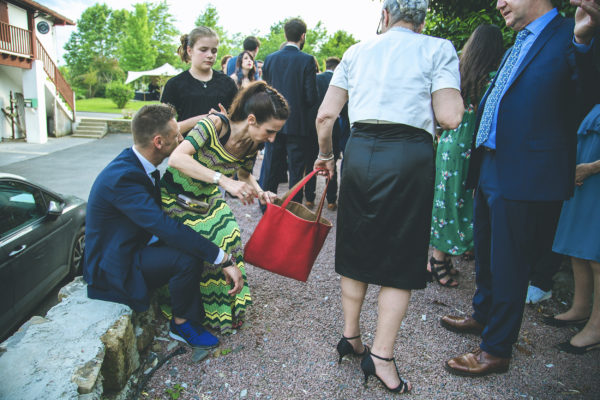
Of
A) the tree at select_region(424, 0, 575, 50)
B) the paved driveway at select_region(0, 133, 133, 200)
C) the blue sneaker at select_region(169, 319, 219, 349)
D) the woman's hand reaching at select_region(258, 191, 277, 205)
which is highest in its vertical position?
the tree at select_region(424, 0, 575, 50)

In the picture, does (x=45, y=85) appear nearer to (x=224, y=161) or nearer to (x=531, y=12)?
(x=224, y=161)

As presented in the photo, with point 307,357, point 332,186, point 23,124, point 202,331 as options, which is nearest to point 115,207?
point 202,331

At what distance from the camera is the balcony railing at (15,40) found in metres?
Answer: 15.2

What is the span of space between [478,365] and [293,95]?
152 inches

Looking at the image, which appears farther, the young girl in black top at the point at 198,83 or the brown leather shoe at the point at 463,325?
the young girl in black top at the point at 198,83

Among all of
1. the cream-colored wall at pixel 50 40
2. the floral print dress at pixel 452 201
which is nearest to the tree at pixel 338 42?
the cream-colored wall at pixel 50 40

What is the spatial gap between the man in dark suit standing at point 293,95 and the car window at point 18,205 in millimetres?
2619

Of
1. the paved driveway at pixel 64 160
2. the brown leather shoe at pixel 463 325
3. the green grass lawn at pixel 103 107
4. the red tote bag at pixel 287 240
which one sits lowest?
the paved driveway at pixel 64 160

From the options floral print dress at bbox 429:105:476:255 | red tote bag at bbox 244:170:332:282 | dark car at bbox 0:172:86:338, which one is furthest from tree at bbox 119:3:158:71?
red tote bag at bbox 244:170:332:282

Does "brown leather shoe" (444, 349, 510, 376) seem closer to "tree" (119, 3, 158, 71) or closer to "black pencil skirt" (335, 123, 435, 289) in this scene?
"black pencil skirt" (335, 123, 435, 289)

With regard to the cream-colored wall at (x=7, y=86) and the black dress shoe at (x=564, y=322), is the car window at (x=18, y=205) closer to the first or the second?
the black dress shoe at (x=564, y=322)

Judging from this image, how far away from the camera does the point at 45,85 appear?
17.6 meters

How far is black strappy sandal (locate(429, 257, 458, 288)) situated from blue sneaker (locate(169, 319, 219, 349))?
2.11 metres

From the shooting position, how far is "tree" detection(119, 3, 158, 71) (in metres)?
43.0
